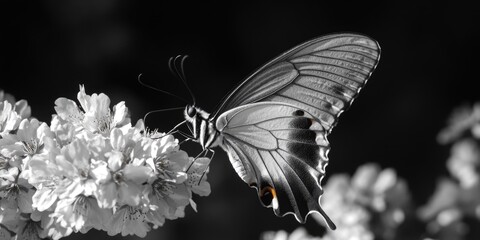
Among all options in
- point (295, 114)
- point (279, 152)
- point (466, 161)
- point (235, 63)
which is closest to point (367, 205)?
point (279, 152)

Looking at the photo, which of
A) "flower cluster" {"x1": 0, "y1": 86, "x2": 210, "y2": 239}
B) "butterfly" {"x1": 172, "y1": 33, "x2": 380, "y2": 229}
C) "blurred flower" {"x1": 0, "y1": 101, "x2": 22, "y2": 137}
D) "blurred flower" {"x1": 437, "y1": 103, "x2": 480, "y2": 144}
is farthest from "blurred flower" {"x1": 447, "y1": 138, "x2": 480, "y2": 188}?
"blurred flower" {"x1": 0, "y1": 101, "x2": 22, "y2": 137}

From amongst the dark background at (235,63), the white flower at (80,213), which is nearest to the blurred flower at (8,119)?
the white flower at (80,213)

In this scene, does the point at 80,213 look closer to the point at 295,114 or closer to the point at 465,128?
the point at 295,114

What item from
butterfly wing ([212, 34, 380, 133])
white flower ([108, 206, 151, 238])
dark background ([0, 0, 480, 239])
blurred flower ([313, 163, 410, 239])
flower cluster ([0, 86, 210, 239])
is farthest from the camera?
dark background ([0, 0, 480, 239])

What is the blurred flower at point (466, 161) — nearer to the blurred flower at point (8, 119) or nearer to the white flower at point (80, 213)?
the white flower at point (80, 213)

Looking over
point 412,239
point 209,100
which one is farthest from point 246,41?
point 412,239

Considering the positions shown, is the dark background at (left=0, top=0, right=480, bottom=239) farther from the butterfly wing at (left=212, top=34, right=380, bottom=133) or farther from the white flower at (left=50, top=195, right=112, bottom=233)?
the white flower at (left=50, top=195, right=112, bottom=233)
